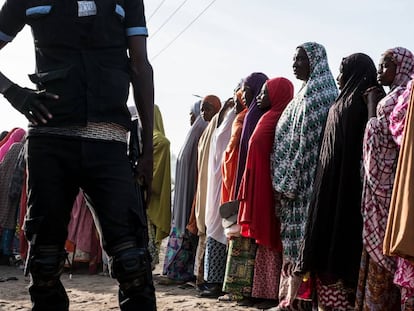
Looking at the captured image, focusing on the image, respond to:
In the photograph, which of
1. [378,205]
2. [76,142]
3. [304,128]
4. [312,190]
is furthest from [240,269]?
[76,142]

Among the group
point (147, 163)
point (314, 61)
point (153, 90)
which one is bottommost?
point (147, 163)

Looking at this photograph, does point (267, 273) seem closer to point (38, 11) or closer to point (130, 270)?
point (130, 270)

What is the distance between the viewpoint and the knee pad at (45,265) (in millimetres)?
2656

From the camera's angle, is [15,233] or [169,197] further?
[15,233]

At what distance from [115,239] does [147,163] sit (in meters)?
0.41

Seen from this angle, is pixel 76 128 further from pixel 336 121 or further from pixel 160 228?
pixel 160 228

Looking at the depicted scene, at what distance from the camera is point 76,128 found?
105 inches

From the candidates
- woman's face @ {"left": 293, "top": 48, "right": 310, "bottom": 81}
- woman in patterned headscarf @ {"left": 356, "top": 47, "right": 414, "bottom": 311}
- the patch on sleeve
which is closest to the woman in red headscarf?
woman's face @ {"left": 293, "top": 48, "right": 310, "bottom": 81}

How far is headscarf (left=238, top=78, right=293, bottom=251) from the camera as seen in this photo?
17.8ft

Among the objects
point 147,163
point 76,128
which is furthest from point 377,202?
point 76,128

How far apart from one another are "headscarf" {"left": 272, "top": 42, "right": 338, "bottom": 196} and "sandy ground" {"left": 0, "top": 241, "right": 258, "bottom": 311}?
1244 millimetres

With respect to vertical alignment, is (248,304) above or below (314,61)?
below

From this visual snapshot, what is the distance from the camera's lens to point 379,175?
4.25 m

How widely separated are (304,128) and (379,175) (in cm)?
106
